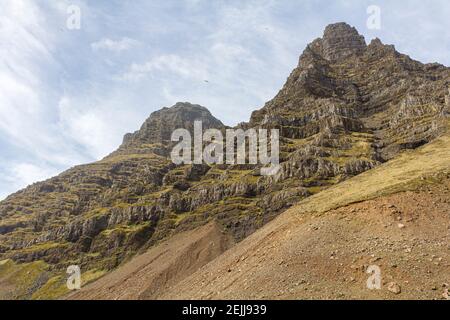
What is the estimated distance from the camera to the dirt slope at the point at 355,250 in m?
34.5

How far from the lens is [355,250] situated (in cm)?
3944

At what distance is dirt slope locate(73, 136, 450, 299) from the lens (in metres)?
34.5

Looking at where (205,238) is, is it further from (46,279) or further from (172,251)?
(46,279)

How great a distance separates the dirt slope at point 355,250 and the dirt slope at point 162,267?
2237 millimetres

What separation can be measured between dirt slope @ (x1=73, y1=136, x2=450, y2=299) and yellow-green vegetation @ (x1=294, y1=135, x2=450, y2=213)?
251mm

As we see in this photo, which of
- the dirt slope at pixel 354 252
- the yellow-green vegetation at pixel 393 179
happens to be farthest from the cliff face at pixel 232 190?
the dirt slope at pixel 354 252

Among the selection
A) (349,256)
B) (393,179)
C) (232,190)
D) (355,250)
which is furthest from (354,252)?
(232,190)

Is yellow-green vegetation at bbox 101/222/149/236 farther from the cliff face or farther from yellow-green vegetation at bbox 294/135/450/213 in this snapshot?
yellow-green vegetation at bbox 294/135/450/213

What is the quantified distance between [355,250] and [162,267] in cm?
4012

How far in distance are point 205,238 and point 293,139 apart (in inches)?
2983

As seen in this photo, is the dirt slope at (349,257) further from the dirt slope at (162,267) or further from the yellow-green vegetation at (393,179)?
the dirt slope at (162,267)

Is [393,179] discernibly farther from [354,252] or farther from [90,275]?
[90,275]

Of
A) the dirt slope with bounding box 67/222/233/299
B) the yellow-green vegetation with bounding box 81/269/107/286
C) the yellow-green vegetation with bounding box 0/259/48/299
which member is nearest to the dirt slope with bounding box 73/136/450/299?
the dirt slope with bounding box 67/222/233/299
